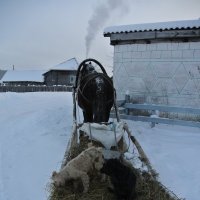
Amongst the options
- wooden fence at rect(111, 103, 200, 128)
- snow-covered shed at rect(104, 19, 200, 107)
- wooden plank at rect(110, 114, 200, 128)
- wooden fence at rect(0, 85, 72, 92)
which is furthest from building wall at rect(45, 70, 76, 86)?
wooden plank at rect(110, 114, 200, 128)

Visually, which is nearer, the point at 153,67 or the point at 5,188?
the point at 5,188

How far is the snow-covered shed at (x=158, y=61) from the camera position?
33.3 feet

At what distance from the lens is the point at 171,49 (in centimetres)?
1052

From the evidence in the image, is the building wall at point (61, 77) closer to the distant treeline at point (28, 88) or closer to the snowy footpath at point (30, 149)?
the distant treeline at point (28, 88)

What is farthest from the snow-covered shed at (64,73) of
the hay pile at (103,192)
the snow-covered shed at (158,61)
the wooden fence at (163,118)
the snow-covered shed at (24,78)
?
the hay pile at (103,192)

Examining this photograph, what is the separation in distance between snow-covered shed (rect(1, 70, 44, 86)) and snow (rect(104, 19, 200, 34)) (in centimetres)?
4219

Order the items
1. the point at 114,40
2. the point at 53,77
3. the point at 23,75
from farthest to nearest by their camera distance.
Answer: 1. the point at 23,75
2. the point at 53,77
3. the point at 114,40

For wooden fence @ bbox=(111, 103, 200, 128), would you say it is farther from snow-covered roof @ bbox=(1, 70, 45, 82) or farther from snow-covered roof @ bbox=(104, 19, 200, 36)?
snow-covered roof @ bbox=(1, 70, 45, 82)

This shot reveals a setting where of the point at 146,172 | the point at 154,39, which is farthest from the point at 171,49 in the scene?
the point at 146,172

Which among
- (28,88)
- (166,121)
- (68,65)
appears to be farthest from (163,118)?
(68,65)

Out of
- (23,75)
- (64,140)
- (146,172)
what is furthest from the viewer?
(23,75)

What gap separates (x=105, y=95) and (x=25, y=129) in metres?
3.49

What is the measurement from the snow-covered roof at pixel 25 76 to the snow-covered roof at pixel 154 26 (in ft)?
140

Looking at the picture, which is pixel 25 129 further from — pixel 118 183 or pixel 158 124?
pixel 118 183
